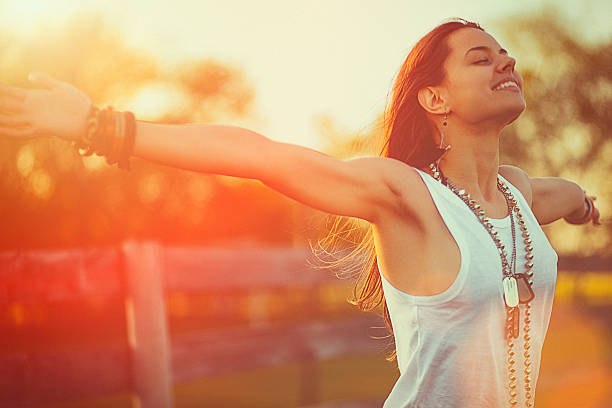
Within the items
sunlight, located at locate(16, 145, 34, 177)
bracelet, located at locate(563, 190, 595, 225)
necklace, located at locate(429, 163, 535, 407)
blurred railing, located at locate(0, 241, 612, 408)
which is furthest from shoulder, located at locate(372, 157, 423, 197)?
sunlight, located at locate(16, 145, 34, 177)

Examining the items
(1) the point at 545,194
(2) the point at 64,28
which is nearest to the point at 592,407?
(1) the point at 545,194

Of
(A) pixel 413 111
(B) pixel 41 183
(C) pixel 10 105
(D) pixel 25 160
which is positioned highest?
(D) pixel 25 160

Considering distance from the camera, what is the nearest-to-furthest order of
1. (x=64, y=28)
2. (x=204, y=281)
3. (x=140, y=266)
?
(x=140, y=266)
(x=204, y=281)
(x=64, y=28)

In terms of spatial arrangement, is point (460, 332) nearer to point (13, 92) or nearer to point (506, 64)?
point (506, 64)

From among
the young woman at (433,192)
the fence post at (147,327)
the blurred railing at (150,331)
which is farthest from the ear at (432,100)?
the fence post at (147,327)

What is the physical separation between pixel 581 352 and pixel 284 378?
4.75 metres

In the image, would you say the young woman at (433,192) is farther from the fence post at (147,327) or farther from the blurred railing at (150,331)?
the fence post at (147,327)

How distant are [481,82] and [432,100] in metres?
0.17

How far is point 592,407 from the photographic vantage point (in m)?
6.13

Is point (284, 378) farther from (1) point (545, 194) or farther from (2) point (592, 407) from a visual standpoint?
(1) point (545, 194)

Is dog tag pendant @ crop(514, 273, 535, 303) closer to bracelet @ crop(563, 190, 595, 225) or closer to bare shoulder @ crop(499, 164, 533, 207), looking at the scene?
bare shoulder @ crop(499, 164, 533, 207)

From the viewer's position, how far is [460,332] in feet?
6.30

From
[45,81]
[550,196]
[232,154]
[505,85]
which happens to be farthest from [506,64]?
[45,81]

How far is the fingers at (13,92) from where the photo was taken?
1.58 metres
